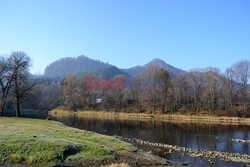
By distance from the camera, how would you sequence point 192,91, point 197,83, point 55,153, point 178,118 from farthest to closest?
point 192,91, point 197,83, point 178,118, point 55,153

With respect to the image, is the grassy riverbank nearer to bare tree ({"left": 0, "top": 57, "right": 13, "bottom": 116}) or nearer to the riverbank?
bare tree ({"left": 0, "top": 57, "right": 13, "bottom": 116})

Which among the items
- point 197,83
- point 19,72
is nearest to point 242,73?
point 197,83

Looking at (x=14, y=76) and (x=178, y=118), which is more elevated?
(x=14, y=76)

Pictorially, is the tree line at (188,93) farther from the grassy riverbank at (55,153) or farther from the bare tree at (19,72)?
the grassy riverbank at (55,153)

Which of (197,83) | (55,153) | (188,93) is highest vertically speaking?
(197,83)

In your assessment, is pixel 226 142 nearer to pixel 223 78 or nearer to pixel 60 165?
pixel 60 165

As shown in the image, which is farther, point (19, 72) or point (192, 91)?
point (192, 91)

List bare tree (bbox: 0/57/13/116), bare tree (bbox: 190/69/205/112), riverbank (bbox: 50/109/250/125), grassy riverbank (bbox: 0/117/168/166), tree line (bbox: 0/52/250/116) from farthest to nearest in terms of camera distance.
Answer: bare tree (bbox: 190/69/205/112)
tree line (bbox: 0/52/250/116)
riverbank (bbox: 50/109/250/125)
bare tree (bbox: 0/57/13/116)
grassy riverbank (bbox: 0/117/168/166)

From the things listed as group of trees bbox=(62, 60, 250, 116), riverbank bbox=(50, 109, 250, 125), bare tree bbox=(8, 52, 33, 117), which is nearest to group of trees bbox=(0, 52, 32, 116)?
bare tree bbox=(8, 52, 33, 117)

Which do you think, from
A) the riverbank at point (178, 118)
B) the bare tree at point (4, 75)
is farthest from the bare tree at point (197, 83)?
the bare tree at point (4, 75)

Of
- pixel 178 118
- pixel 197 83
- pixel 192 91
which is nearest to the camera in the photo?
pixel 178 118

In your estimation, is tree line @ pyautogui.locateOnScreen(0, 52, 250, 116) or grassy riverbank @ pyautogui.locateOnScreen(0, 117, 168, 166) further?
tree line @ pyautogui.locateOnScreen(0, 52, 250, 116)

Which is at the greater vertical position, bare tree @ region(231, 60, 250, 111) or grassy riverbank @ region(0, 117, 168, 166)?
bare tree @ region(231, 60, 250, 111)

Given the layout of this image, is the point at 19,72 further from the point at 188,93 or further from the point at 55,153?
the point at 188,93
